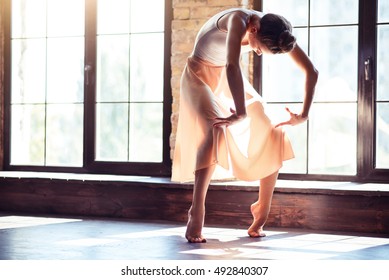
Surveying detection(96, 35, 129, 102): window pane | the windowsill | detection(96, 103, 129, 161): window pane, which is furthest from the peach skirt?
detection(96, 35, 129, 102): window pane

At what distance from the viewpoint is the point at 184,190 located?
13.8ft

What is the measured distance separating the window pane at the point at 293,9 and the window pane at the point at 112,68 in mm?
1226

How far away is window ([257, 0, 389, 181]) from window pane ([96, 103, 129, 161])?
124 centimetres

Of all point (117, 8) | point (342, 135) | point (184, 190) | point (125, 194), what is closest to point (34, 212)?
point (125, 194)

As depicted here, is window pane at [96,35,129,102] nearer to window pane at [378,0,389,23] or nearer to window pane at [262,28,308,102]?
window pane at [262,28,308,102]

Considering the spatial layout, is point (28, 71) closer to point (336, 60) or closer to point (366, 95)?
point (336, 60)

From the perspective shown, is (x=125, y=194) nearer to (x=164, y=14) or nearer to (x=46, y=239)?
(x=46, y=239)

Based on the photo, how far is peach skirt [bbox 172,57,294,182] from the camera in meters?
3.25

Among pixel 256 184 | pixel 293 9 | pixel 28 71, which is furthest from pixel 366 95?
pixel 28 71

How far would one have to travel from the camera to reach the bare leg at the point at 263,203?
11.2 ft

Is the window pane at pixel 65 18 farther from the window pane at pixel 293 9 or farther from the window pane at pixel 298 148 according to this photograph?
the window pane at pixel 298 148

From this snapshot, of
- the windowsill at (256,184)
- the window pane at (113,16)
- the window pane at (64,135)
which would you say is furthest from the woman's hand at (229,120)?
the window pane at (64,135)

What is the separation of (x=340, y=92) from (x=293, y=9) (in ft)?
2.35

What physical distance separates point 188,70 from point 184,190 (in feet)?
3.43
